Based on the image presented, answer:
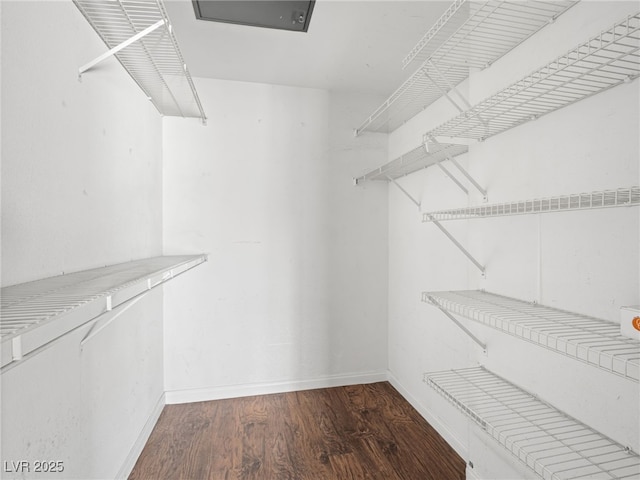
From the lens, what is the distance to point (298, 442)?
5.98 ft

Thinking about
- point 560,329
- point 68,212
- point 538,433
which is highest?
point 68,212

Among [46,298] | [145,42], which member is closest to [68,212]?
[46,298]

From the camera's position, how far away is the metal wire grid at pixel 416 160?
1.65 meters

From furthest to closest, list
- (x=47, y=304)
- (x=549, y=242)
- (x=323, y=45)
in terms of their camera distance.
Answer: (x=323, y=45) → (x=549, y=242) → (x=47, y=304)

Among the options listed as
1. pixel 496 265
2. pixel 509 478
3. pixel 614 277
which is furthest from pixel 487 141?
pixel 509 478

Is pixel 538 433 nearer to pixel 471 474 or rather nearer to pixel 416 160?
pixel 471 474

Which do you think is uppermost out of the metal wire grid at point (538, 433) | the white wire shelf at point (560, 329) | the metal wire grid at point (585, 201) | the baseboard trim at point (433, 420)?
the metal wire grid at point (585, 201)

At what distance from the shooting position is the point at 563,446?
97cm

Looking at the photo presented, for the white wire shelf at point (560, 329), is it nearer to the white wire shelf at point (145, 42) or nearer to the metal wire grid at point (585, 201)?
the metal wire grid at point (585, 201)

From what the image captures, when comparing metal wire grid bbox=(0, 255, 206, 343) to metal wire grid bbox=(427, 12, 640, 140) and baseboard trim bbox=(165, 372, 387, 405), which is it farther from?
baseboard trim bbox=(165, 372, 387, 405)

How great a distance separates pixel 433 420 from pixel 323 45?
2218 millimetres

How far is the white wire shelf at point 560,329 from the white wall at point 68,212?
1288mm

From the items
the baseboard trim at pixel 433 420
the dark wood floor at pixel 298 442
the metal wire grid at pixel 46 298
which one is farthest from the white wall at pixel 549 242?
the metal wire grid at pixel 46 298

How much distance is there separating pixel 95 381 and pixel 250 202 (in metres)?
1.41
